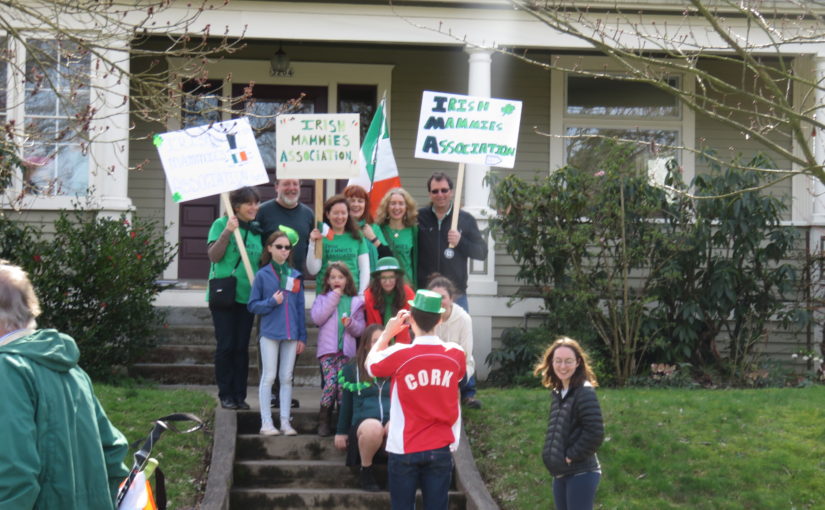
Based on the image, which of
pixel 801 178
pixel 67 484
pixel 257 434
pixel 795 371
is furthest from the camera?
pixel 801 178

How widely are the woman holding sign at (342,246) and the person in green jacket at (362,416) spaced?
982 mm

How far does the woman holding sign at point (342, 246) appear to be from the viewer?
8.59 meters

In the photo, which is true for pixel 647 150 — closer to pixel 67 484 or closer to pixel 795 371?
pixel 795 371

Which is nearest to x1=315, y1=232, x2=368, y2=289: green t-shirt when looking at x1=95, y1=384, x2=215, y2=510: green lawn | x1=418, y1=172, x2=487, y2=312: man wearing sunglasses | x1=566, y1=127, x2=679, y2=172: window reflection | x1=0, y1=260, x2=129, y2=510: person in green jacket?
x1=418, y1=172, x2=487, y2=312: man wearing sunglasses

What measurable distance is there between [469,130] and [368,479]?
11.0 feet

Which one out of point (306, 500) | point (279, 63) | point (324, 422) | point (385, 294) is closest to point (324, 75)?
point (279, 63)

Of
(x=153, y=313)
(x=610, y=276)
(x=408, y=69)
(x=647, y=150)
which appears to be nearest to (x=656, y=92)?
(x=647, y=150)

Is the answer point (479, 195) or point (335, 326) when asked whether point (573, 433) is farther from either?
point (479, 195)

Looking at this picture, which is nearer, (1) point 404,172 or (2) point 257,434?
(2) point 257,434

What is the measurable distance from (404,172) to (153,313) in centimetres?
457

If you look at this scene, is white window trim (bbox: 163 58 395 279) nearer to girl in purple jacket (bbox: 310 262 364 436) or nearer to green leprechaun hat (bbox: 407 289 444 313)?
girl in purple jacket (bbox: 310 262 364 436)

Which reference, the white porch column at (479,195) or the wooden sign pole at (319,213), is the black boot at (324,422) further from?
the white porch column at (479,195)

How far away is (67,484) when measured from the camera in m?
3.52

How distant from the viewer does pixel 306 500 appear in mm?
7637
